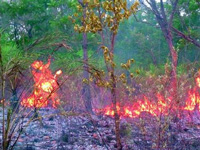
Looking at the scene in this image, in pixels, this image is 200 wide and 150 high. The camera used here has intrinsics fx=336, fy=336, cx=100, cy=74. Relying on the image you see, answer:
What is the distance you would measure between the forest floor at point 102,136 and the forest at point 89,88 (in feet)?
0.07

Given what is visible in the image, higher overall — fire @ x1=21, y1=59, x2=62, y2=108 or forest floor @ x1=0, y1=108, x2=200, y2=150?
fire @ x1=21, y1=59, x2=62, y2=108

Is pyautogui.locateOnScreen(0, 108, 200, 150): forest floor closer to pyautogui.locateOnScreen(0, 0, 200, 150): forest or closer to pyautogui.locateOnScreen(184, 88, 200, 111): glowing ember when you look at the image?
pyautogui.locateOnScreen(0, 0, 200, 150): forest

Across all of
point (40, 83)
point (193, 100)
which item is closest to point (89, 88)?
point (193, 100)

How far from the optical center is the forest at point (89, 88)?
4152mm

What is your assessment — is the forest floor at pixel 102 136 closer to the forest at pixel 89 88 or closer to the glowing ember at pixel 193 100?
the forest at pixel 89 88

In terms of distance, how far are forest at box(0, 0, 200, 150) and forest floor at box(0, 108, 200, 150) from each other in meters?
0.02

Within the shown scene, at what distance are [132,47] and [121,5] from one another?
1838 cm

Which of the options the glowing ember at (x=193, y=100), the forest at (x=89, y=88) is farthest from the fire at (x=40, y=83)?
the glowing ember at (x=193, y=100)

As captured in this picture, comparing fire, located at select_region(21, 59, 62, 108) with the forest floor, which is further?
the forest floor

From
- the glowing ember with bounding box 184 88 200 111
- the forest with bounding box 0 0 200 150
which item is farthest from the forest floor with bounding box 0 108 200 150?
the glowing ember with bounding box 184 88 200 111

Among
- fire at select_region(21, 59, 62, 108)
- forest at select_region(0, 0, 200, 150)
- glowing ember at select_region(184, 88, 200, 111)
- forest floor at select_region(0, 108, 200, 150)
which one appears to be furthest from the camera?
glowing ember at select_region(184, 88, 200, 111)

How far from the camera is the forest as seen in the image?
415 cm

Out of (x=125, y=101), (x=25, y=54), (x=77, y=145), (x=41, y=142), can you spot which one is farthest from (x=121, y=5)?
(x=125, y=101)

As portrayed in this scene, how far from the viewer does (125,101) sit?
31.1 feet
